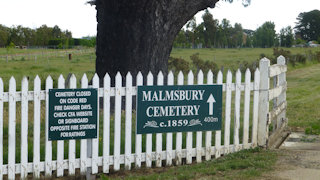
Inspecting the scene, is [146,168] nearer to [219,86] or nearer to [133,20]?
[219,86]


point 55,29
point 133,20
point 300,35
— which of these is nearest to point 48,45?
point 55,29

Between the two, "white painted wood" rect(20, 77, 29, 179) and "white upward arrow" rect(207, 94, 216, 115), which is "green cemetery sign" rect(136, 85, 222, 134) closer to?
"white upward arrow" rect(207, 94, 216, 115)

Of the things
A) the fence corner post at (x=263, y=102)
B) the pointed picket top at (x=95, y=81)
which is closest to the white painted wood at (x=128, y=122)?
the pointed picket top at (x=95, y=81)

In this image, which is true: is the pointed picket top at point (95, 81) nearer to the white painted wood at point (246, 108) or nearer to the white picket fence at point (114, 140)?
the white picket fence at point (114, 140)

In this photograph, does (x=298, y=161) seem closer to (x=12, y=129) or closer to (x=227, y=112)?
(x=227, y=112)

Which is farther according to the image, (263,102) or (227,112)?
(263,102)

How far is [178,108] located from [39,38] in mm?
113553

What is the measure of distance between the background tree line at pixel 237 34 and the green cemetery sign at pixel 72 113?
300 feet

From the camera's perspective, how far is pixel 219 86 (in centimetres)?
765

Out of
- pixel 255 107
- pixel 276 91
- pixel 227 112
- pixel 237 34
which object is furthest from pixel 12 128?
pixel 237 34

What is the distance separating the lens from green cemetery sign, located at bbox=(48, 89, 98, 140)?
21.0ft

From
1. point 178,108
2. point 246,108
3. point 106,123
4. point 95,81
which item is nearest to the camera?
point 95,81

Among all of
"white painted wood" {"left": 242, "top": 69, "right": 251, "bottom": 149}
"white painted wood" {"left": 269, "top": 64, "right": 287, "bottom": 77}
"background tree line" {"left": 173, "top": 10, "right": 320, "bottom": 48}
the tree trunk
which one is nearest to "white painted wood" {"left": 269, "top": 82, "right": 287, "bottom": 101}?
"white painted wood" {"left": 269, "top": 64, "right": 287, "bottom": 77}

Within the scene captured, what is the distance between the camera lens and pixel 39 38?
11581 cm
